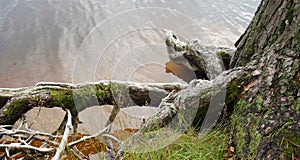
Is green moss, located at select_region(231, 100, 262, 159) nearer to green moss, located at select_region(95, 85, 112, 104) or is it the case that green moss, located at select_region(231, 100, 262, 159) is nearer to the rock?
green moss, located at select_region(95, 85, 112, 104)

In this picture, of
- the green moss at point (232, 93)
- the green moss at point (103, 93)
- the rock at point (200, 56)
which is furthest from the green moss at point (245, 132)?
the rock at point (200, 56)

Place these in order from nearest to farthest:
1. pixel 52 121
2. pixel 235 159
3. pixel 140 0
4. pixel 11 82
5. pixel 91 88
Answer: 1. pixel 235 159
2. pixel 91 88
3. pixel 52 121
4. pixel 11 82
5. pixel 140 0

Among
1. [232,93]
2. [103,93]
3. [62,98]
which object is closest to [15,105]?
[62,98]

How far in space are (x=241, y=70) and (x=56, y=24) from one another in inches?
123

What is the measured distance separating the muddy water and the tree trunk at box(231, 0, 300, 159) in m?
1.47

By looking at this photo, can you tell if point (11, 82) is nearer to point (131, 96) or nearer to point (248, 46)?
point (131, 96)

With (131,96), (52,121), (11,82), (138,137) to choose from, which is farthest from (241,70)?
(11,82)

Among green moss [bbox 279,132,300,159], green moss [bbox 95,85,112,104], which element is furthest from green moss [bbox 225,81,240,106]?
green moss [bbox 95,85,112,104]

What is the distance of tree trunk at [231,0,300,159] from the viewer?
1.30 m

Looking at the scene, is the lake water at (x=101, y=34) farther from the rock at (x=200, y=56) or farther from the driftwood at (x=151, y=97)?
the driftwood at (x=151, y=97)

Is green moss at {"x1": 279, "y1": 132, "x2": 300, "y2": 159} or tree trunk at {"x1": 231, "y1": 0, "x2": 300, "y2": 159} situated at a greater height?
tree trunk at {"x1": 231, "y1": 0, "x2": 300, "y2": 159}

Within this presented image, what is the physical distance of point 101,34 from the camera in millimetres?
3996

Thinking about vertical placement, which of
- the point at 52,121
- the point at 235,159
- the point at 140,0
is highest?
the point at 140,0

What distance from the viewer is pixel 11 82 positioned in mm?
3186
